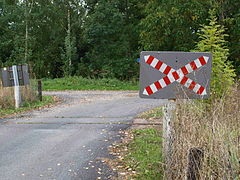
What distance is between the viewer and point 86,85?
2650 centimetres

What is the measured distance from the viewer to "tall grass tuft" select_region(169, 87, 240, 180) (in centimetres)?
361

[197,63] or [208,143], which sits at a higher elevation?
[197,63]

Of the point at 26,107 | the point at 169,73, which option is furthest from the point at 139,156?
the point at 26,107

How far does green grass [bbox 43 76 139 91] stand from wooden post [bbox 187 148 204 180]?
2101 cm

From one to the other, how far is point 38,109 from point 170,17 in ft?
42.8

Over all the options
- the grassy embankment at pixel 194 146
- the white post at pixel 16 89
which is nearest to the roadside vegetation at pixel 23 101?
the white post at pixel 16 89

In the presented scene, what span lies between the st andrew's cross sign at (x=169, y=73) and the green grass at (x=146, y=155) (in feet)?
3.64

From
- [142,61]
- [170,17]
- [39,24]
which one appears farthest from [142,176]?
[39,24]

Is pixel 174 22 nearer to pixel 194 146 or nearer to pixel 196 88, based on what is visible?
pixel 196 88

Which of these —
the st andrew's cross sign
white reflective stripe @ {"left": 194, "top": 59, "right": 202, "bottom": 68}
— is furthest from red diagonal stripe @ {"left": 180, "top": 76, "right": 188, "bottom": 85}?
white reflective stripe @ {"left": 194, "top": 59, "right": 202, "bottom": 68}

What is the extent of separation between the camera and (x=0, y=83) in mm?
14656

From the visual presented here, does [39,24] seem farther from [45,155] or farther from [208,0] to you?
[45,155]

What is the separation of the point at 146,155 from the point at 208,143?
8.38 feet

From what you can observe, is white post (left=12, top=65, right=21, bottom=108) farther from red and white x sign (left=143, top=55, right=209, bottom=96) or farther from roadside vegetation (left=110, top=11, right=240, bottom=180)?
Answer: red and white x sign (left=143, top=55, right=209, bottom=96)
